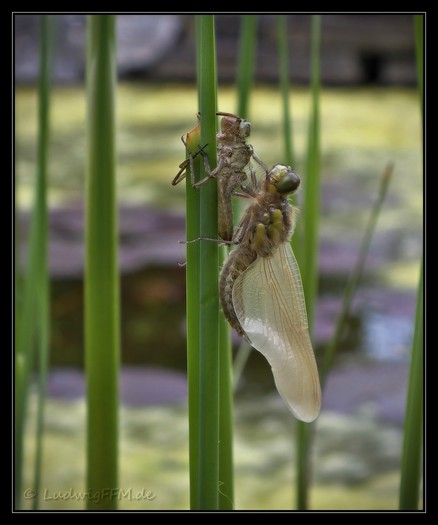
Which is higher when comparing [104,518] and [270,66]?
[270,66]

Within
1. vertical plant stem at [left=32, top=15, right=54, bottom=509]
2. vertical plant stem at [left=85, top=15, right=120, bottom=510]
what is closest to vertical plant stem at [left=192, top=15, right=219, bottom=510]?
vertical plant stem at [left=85, top=15, right=120, bottom=510]

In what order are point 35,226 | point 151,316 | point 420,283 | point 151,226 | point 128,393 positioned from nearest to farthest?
1. point 420,283
2. point 35,226
3. point 128,393
4. point 151,316
5. point 151,226

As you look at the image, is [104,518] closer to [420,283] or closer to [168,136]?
[420,283]

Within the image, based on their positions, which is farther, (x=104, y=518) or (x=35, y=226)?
(x=35, y=226)

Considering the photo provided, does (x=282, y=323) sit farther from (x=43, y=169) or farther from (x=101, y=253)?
(x=43, y=169)

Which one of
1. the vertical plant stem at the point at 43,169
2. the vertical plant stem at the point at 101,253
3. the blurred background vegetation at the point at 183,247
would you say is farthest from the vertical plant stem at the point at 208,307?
the blurred background vegetation at the point at 183,247

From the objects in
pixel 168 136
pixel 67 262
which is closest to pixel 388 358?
pixel 67 262

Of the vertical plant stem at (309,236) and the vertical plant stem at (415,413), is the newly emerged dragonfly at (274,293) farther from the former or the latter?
the vertical plant stem at (309,236)
